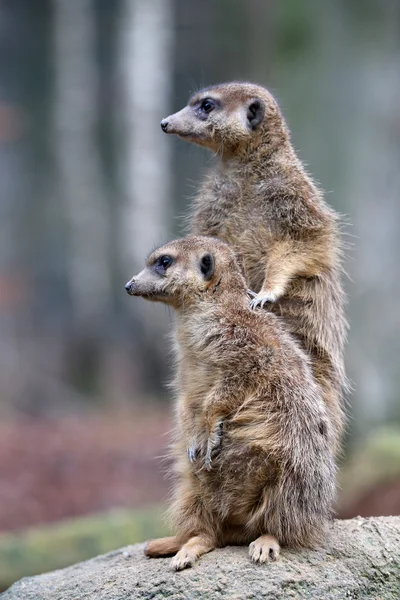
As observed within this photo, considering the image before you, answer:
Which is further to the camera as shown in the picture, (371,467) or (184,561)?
(371,467)

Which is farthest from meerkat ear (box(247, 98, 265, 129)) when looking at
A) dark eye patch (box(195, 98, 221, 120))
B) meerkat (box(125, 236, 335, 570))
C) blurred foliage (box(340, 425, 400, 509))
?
blurred foliage (box(340, 425, 400, 509))

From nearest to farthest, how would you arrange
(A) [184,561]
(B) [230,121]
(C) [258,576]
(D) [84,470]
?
(C) [258,576], (A) [184,561], (B) [230,121], (D) [84,470]

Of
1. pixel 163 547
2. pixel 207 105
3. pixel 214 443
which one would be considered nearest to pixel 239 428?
pixel 214 443

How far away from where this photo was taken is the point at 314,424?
16.5 ft

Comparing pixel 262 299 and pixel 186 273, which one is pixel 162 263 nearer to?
pixel 186 273

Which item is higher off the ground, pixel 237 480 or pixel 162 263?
pixel 162 263

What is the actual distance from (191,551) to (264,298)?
1.40 m

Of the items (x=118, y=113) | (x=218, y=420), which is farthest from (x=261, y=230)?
(x=118, y=113)

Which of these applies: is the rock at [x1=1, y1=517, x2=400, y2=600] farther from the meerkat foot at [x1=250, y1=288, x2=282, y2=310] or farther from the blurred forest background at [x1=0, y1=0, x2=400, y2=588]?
the blurred forest background at [x1=0, y1=0, x2=400, y2=588]

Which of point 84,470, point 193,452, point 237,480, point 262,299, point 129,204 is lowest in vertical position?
point 84,470

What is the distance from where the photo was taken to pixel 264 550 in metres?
4.93

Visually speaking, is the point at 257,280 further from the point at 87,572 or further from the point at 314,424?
the point at 87,572

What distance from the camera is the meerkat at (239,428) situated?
4934mm

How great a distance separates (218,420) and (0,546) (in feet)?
12.4
